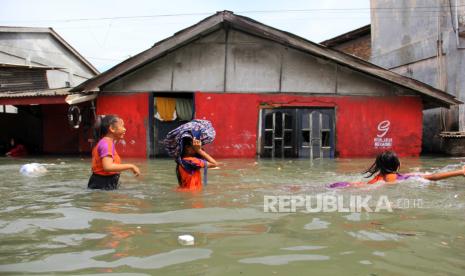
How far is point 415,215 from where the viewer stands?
4578 millimetres

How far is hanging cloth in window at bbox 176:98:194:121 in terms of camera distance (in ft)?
50.1

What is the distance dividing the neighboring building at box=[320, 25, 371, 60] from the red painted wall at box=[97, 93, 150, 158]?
1121 centimetres

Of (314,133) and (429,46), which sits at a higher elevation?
(429,46)

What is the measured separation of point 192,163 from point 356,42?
1903cm

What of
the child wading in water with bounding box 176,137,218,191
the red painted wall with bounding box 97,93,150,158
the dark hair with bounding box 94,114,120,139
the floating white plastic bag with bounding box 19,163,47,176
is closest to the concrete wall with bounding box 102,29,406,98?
the red painted wall with bounding box 97,93,150,158

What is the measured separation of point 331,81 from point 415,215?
10.5m

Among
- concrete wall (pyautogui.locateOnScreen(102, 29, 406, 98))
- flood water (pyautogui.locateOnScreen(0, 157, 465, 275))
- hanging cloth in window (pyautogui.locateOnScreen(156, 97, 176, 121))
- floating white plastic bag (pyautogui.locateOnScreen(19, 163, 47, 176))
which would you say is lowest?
flood water (pyautogui.locateOnScreen(0, 157, 465, 275))

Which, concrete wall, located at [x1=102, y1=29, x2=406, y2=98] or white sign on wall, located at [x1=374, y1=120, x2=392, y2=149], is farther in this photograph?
white sign on wall, located at [x1=374, y1=120, x2=392, y2=149]

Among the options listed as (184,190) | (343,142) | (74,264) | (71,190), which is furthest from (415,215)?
(343,142)

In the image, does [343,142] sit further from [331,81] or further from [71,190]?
[71,190]

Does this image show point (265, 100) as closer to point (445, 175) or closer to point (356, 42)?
point (445, 175)

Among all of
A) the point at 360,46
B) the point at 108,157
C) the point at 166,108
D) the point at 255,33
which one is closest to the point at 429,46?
the point at 360,46

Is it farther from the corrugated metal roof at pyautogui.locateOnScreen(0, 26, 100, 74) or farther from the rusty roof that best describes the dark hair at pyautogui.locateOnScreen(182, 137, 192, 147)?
the corrugated metal roof at pyautogui.locateOnScreen(0, 26, 100, 74)

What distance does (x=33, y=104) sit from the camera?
1458 cm
